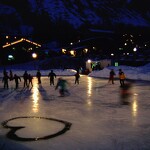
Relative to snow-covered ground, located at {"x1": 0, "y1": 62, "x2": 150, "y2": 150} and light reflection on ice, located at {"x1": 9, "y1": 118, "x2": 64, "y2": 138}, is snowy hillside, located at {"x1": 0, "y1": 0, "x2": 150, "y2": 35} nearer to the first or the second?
snow-covered ground, located at {"x1": 0, "y1": 62, "x2": 150, "y2": 150}

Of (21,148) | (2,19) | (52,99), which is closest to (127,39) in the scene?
(52,99)

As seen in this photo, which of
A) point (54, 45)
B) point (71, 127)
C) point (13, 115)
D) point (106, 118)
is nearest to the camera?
point (71, 127)

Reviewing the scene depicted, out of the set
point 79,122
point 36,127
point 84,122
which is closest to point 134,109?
point 84,122

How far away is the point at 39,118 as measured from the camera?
38.7ft

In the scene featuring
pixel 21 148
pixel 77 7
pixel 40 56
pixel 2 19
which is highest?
pixel 77 7

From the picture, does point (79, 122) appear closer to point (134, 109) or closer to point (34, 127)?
point (34, 127)

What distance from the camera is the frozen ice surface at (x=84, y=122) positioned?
8.43 metres

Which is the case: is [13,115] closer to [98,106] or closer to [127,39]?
[98,106]

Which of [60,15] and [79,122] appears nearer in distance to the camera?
[79,122]

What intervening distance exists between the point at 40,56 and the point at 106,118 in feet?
169

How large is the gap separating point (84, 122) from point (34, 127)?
6.25 ft

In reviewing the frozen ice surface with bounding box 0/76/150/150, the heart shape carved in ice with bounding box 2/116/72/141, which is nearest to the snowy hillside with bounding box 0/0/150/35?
the frozen ice surface with bounding box 0/76/150/150

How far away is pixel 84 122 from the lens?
11031mm

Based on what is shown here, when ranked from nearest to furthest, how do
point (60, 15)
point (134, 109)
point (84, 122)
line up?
point (84, 122) → point (134, 109) → point (60, 15)
